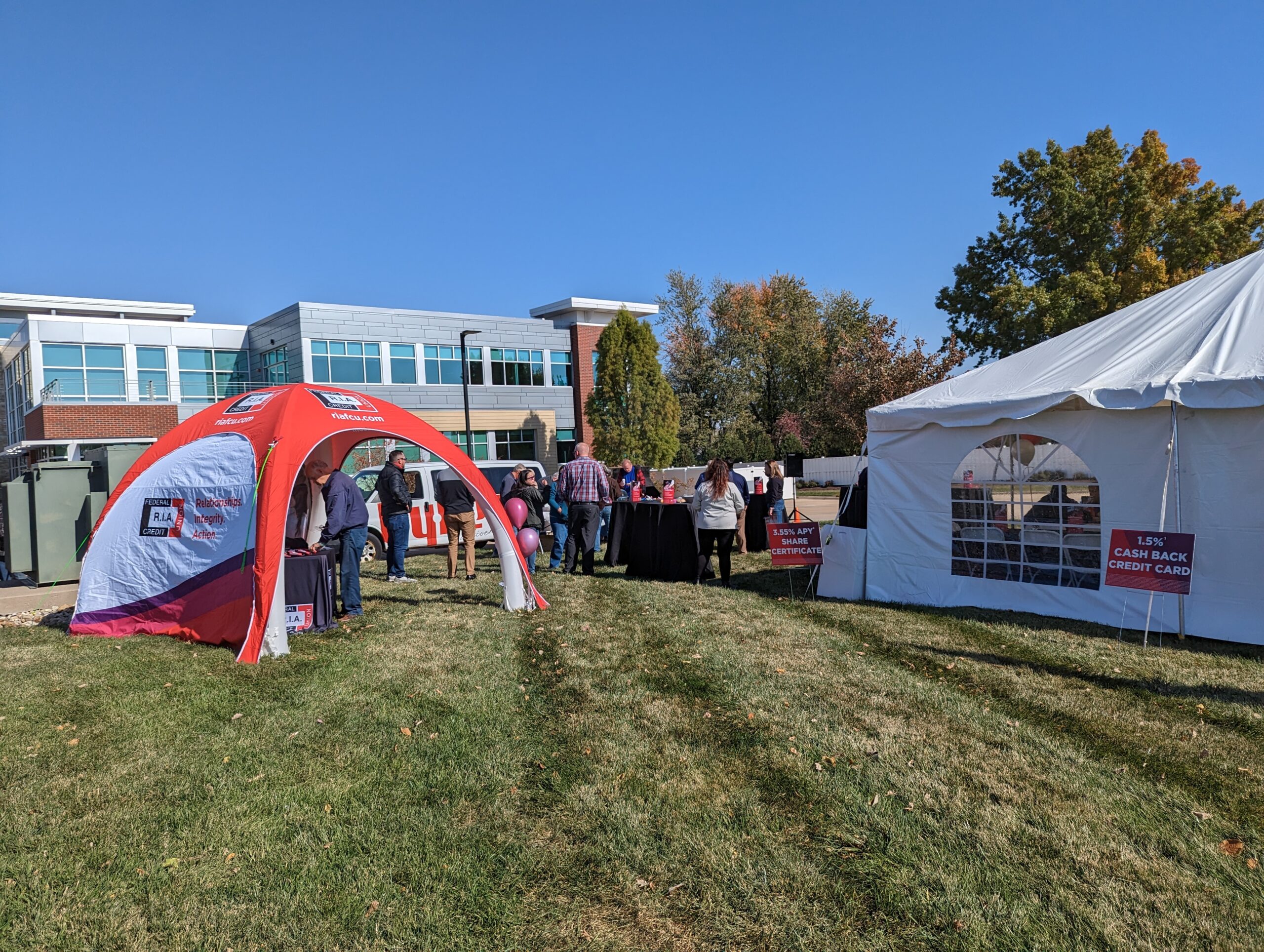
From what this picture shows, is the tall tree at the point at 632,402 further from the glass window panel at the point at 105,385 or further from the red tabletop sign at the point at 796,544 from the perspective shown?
the red tabletop sign at the point at 796,544

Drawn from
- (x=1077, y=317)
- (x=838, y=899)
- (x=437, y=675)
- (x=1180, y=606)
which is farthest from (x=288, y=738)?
(x=1077, y=317)

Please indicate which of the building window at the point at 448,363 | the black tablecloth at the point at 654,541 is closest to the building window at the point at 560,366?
the building window at the point at 448,363

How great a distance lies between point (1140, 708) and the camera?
218 inches

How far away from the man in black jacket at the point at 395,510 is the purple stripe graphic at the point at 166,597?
3.22 m

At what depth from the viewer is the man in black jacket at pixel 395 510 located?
1118cm

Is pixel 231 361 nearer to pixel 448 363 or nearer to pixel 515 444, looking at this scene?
pixel 448 363

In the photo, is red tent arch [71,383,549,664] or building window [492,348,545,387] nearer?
red tent arch [71,383,549,664]

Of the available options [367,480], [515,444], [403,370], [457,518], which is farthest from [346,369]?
[457,518]

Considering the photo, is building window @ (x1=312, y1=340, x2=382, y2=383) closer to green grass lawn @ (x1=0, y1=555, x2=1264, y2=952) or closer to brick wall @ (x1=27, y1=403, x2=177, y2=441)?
brick wall @ (x1=27, y1=403, x2=177, y2=441)

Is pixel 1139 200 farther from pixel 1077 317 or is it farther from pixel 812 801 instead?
pixel 812 801

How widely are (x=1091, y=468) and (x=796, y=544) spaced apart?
3249mm

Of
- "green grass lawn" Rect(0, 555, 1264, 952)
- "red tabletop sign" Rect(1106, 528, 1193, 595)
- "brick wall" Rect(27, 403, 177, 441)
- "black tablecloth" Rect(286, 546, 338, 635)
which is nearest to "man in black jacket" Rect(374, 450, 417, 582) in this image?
"black tablecloth" Rect(286, 546, 338, 635)

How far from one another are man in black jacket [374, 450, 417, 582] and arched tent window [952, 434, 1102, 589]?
23.4 ft

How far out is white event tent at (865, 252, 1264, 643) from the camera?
23.8 feet
